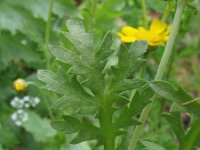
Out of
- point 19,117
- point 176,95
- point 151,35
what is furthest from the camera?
point 19,117

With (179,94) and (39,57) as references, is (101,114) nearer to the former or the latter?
(179,94)

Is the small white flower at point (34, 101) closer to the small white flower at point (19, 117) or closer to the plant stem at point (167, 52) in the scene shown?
the small white flower at point (19, 117)

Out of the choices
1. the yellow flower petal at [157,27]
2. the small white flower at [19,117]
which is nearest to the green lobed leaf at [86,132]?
the yellow flower petal at [157,27]

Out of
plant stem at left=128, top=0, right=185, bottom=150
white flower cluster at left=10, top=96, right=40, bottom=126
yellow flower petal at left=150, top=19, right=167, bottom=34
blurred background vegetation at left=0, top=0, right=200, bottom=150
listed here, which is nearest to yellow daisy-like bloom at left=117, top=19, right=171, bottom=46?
yellow flower petal at left=150, top=19, right=167, bottom=34

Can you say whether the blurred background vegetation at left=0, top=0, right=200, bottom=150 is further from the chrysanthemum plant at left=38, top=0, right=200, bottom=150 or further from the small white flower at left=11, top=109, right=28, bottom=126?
the chrysanthemum plant at left=38, top=0, right=200, bottom=150

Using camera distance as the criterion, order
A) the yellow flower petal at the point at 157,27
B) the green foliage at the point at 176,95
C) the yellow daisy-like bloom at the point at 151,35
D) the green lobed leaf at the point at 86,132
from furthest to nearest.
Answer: the yellow flower petal at the point at 157,27
the yellow daisy-like bloom at the point at 151,35
the green lobed leaf at the point at 86,132
the green foliage at the point at 176,95

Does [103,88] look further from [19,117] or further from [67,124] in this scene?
[19,117]

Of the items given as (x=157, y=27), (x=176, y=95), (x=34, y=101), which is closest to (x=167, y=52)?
(x=176, y=95)

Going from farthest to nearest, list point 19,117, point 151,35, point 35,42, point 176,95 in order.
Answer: point 35,42, point 19,117, point 151,35, point 176,95
